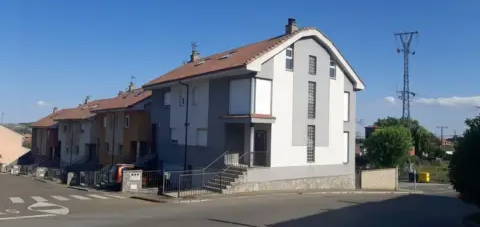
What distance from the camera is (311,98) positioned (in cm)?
3322

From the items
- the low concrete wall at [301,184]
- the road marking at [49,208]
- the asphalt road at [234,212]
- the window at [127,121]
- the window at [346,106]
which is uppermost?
the window at [346,106]

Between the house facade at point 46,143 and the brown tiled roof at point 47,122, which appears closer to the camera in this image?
the house facade at point 46,143

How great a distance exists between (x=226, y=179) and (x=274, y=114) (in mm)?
5006

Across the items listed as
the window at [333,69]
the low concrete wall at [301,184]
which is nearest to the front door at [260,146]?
the low concrete wall at [301,184]

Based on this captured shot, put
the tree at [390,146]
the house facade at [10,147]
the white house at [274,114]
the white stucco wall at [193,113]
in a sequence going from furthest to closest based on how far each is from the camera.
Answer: the house facade at [10,147] < the tree at [390,146] < the white stucco wall at [193,113] < the white house at [274,114]

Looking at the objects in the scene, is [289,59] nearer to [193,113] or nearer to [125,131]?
[193,113]

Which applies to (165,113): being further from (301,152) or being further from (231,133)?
(301,152)

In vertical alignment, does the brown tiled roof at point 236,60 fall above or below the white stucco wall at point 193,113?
above

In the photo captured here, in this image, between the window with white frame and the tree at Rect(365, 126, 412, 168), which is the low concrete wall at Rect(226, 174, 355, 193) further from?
the window with white frame

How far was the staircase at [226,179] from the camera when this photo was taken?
27.8 meters

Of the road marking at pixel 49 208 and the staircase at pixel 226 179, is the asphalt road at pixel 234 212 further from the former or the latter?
the staircase at pixel 226 179

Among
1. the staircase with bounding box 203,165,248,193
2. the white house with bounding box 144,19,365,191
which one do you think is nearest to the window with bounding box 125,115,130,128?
the white house with bounding box 144,19,365,191

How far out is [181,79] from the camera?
34656 mm

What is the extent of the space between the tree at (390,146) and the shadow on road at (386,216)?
3188cm
